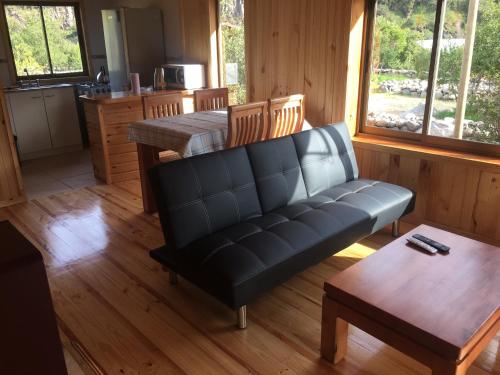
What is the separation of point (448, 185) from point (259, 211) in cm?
144

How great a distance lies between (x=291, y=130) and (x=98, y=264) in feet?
6.10

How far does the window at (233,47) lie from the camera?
457cm

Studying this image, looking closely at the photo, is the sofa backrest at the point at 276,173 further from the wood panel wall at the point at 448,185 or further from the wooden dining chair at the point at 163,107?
the wooden dining chair at the point at 163,107

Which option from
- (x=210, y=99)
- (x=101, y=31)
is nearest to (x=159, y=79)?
(x=210, y=99)

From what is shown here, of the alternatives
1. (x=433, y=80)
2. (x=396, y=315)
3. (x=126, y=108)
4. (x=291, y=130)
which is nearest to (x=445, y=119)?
(x=433, y=80)

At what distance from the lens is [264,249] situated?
209 centimetres

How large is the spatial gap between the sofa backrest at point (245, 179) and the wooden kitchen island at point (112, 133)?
2.01m

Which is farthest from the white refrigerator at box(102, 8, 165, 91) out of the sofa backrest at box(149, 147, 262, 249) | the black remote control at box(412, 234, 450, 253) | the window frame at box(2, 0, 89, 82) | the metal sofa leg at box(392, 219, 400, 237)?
the black remote control at box(412, 234, 450, 253)

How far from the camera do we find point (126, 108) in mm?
4320

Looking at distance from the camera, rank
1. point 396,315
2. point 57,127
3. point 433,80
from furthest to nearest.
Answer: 1. point 57,127
2. point 433,80
3. point 396,315

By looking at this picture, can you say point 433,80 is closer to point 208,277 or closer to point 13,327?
point 208,277

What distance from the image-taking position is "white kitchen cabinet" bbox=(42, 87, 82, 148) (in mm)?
5441

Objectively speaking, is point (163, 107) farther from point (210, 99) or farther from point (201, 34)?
point (201, 34)

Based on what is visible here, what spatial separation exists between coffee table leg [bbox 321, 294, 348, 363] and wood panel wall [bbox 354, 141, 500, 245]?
160 centimetres
